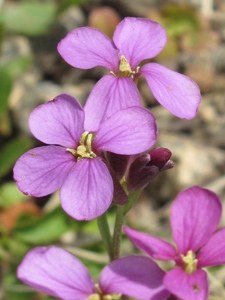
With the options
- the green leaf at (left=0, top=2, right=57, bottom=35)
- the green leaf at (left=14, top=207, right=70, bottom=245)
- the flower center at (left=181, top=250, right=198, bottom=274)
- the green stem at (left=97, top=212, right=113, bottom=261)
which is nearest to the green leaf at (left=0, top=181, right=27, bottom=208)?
the green leaf at (left=14, top=207, right=70, bottom=245)

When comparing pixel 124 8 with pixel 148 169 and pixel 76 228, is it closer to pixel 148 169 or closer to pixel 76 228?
pixel 76 228

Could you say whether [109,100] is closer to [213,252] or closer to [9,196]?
[213,252]

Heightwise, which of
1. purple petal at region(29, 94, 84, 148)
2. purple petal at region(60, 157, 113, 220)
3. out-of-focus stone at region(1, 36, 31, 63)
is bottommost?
out-of-focus stone at region(1, 36, 31, 63)

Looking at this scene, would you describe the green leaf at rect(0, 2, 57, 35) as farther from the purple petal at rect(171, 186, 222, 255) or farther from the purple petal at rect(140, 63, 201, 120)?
the purple petal at rect(171, 186, 222, 255)

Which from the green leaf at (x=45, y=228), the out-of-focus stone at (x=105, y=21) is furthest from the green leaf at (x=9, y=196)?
the out-of-focus stone at (x=105, y=21)

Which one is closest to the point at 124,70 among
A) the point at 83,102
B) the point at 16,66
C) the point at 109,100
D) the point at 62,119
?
the point at 109,100

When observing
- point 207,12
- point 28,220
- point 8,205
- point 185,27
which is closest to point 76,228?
point 28,220
